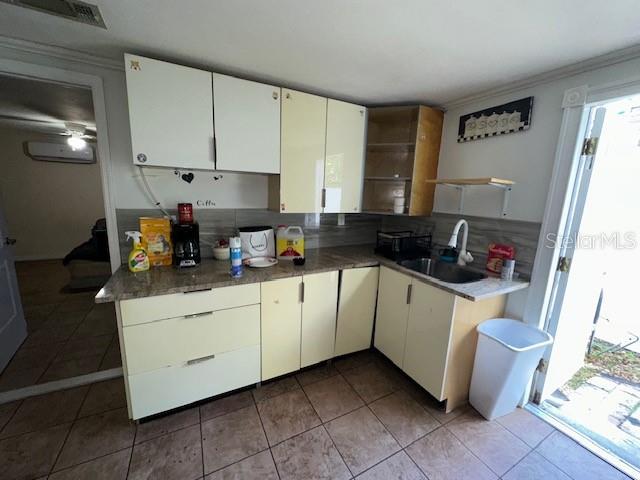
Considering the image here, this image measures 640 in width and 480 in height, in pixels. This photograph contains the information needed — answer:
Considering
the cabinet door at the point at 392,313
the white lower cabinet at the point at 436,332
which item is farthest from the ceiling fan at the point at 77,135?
the white lower cabinet at the point at 436,332

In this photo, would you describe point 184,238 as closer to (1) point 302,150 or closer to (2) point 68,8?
(1) point 302,150

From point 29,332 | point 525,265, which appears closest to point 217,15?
point 525,265

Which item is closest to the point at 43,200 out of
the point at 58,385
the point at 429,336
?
the point at 58,385

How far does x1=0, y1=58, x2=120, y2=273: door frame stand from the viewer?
4.64 feet

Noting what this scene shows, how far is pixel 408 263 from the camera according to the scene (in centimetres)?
202

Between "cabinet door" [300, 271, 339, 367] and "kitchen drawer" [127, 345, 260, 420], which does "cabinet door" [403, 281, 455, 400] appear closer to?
"cabinet door" [300, 271, 339, 367]

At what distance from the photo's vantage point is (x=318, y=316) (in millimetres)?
1851

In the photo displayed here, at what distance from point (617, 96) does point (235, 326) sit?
239 centimetres

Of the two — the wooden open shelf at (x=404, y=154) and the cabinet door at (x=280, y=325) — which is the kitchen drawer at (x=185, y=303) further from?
the wooden open shelf at (x=404, y=154)

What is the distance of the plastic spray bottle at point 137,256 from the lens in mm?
1540

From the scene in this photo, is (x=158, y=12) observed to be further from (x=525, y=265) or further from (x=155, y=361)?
(x=525, y=265)

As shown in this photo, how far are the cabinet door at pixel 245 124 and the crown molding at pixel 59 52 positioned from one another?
2.16 feet

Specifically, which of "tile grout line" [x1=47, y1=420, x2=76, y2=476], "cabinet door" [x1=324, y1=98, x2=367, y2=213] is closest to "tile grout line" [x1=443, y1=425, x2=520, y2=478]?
"cabinet door" [x1=324, y1=98, x2=367, y2=213]

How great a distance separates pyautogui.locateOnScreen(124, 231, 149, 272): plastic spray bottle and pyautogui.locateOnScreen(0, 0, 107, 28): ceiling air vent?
105 centimetres
